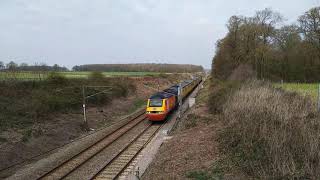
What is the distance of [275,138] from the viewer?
37.7 ft

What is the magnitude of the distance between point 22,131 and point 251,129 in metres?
14.9

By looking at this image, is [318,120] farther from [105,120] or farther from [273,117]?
[105,120]

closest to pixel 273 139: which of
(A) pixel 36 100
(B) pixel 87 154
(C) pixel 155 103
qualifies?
(B) pixel 87 154

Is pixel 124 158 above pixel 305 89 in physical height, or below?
below

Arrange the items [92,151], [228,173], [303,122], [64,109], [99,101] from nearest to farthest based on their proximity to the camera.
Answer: [228,173]
[303,122]
[92,151]
[64,109]
[99,101]

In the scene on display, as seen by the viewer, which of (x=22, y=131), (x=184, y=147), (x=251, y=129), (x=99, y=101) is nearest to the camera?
(x=251, y=129)

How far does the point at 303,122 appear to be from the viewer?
12.5 m

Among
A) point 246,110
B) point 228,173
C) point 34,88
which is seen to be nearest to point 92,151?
point 246,110

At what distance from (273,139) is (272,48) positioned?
45.1m

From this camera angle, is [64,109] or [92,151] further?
[64,109]

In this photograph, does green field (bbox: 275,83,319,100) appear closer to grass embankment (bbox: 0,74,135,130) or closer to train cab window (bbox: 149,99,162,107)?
train cab window (bbox: 149,99,162,107)

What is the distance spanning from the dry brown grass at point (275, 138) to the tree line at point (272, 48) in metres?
32.2

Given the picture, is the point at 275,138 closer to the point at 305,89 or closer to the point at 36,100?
the point at 305,89

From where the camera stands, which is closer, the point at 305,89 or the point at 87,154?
the point at 87,154
